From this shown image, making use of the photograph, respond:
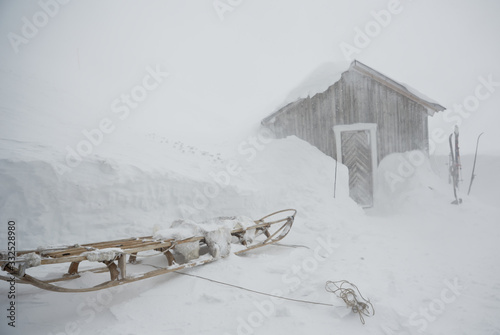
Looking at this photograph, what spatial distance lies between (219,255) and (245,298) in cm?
102

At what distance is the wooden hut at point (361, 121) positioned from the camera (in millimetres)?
9750

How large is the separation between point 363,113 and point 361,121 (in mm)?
314

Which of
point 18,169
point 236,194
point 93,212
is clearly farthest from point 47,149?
point 236,194

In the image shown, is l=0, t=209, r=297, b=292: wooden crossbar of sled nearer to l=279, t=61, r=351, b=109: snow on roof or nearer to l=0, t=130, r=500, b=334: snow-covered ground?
l=0, t=130, r=500, b=334: snow-covered ground

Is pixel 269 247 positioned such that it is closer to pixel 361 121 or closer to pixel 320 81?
pixel 361 121

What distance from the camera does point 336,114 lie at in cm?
991

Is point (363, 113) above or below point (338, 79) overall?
below

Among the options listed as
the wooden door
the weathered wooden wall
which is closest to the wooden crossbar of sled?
the weathered wooden wall

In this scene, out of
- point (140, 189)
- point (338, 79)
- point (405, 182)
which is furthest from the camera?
point (338, 79)

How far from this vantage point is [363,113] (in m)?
9.89

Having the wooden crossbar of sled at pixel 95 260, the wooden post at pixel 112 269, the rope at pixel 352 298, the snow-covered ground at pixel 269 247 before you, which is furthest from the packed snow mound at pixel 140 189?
the rope at pixel 352 298

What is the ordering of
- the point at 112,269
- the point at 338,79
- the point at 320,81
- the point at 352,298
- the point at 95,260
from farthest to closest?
the point at 320,81, the point at 338,79, the point at 352,298, the point at 112,269, the point at 95,260

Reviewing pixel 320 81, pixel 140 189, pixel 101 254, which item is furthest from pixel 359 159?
pixel 101 254

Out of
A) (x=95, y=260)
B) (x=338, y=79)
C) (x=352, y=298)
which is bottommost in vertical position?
(x=352, y=298)
